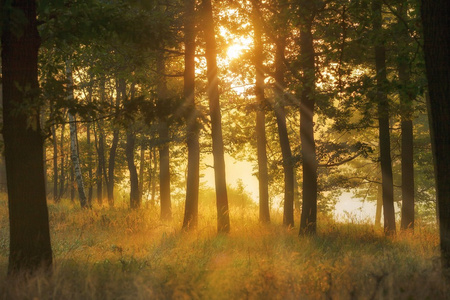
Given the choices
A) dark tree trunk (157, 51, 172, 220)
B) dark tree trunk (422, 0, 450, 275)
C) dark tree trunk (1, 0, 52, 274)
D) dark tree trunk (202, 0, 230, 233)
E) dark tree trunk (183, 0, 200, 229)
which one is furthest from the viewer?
dark tree trunk (157, 51, 172, 220)

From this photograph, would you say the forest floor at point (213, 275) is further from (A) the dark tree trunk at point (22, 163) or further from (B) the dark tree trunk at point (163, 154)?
(B) the dark tree trunk at point (163, 154)

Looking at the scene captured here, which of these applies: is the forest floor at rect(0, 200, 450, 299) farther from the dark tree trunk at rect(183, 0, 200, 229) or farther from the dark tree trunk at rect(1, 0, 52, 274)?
the dark tree trunk at rect(183, 0, 200, 229)

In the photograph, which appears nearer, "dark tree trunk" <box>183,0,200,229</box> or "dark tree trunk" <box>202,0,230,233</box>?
"dark tree trunk" <box>202,0,230,233</box>

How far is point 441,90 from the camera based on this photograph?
234 inches

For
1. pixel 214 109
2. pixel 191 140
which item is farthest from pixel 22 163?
pixel 191 140

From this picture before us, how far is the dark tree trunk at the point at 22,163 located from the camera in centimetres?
650

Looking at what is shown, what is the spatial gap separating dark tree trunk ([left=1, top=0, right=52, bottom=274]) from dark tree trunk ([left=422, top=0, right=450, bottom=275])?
18.8 ft

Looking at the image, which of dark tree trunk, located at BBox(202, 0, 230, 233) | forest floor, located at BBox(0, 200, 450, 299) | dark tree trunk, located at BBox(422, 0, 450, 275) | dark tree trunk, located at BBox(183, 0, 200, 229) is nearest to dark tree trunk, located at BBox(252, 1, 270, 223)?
dark tree trunk, located at BBox(202, 0, 230, 233)

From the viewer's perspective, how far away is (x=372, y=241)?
1277cm

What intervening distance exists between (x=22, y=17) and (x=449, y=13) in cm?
557

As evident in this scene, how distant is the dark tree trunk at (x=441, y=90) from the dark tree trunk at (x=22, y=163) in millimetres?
5745

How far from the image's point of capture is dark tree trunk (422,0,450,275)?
595cm

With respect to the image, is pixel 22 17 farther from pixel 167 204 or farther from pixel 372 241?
pixel 167 204

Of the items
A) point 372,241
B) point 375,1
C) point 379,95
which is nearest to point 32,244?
point 379,95
